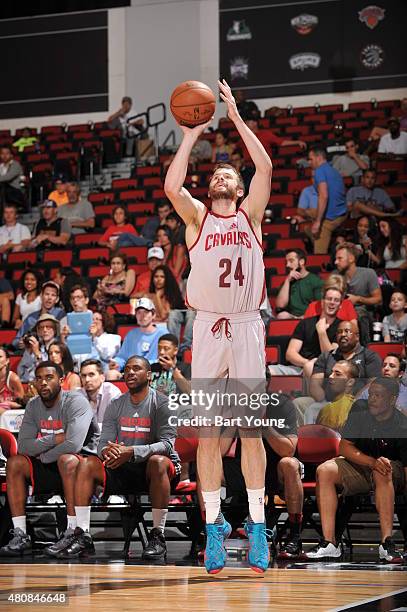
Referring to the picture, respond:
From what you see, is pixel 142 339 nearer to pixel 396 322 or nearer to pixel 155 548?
pixel 396 322

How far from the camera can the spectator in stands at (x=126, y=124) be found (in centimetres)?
1605

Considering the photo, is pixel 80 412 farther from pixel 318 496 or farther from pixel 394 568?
pixel 394 568

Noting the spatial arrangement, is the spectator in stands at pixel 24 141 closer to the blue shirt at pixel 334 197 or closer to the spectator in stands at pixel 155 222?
the spectator in stands at pixel 155 222

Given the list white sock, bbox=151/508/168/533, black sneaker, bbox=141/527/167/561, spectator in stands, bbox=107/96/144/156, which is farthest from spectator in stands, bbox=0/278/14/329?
spectator in stands, bbox=107/96/144/156

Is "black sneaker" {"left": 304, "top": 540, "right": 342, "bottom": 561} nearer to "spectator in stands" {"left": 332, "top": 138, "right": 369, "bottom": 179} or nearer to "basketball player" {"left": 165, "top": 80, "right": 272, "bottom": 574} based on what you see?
"basketball player" {"left": 165, "top": 80, "right": 272, "bottom": 574}

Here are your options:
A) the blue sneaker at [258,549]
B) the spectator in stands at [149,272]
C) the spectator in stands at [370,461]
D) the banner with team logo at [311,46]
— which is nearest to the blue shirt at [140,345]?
the spectator in stands at [149,272]

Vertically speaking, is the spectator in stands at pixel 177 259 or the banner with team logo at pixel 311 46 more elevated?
the banner with team logo at pixel 311 46

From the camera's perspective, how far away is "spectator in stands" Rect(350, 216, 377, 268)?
895 cm

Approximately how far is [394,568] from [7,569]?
1850mm

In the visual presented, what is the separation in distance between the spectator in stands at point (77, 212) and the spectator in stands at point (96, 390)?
19.1 feet

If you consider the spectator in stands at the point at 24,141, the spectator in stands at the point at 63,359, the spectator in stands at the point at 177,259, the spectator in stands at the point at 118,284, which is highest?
the spectator in stands at the point at 24,141

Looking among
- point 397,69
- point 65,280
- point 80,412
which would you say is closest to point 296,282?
point 65,280

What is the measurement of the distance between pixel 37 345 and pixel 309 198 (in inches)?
151

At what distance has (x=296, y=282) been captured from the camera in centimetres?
846
